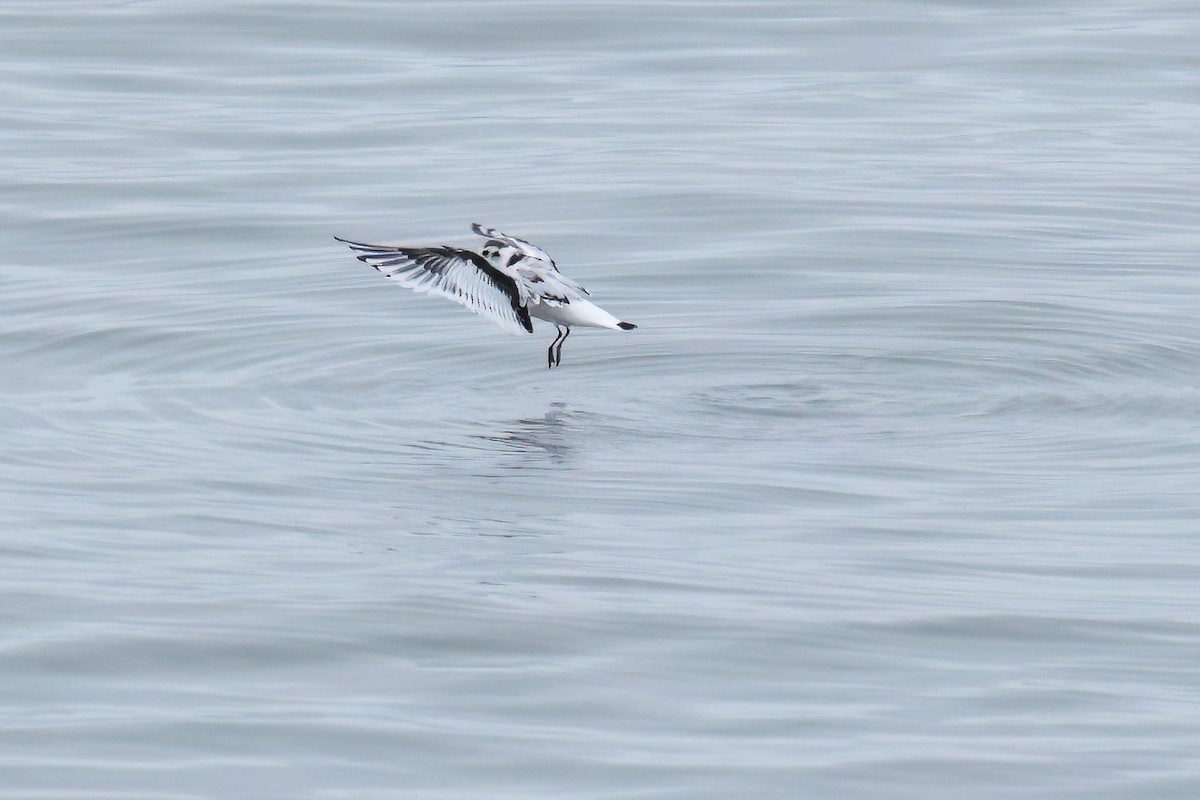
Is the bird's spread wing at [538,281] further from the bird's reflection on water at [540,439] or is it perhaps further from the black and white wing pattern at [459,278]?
the bird's reflection on water at [540,439]

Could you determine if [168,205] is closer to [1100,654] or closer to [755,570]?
[755,570]

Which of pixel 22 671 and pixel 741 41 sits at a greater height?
pixel 741 41

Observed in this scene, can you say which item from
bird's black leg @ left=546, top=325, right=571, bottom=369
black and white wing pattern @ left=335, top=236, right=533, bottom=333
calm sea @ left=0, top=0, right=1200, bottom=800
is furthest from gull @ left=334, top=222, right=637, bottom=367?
calm sea @ left=0, top=0, right=1200, bottom=800

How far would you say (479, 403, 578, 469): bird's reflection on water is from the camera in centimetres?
914

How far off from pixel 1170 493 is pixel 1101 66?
43.8ft

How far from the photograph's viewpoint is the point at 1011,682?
20.7ft

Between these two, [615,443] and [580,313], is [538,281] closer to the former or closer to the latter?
[580,313]

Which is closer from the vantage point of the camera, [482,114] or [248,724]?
[248,724]

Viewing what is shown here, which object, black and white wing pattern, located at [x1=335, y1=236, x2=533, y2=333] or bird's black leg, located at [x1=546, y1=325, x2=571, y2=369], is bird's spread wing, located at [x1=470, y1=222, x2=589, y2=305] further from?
bird's black leg, located at [x1=546, y1=325, x2=571, y2=369]

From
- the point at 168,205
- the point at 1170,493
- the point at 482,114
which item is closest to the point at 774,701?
the point at 1170,493

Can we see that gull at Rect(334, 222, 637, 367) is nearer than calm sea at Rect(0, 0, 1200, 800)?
No

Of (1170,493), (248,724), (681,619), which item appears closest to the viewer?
(248,724)

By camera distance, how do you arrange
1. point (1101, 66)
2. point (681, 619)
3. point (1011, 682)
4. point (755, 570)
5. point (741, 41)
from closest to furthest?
point (1011, 682)
point (681, 619)
point (755, 570)
point (1101, 66)
point (741, 41)

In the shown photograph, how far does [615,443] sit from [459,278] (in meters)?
1.40
